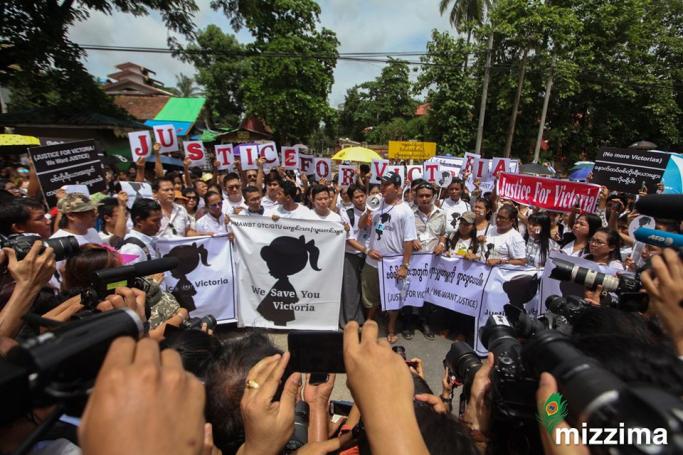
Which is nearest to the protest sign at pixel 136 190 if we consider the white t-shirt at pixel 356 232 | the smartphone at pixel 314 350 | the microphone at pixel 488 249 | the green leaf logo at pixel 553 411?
the white t-shirt at pixel 356 232

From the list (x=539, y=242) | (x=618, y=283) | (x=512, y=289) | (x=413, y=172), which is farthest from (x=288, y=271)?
(x=413, y=172)

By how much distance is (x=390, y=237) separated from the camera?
439cm

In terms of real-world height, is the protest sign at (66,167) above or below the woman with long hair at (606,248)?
above

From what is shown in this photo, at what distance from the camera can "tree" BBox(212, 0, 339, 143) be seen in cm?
2216

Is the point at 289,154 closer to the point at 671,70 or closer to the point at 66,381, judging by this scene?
the point at 66,381

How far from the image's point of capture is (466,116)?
2139 centimetres

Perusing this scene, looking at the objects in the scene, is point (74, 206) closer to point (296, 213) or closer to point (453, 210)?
point (296, 213)

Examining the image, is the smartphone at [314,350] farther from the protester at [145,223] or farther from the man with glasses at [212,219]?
the man with glasses at [212,219]

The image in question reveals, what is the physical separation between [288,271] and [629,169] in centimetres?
528

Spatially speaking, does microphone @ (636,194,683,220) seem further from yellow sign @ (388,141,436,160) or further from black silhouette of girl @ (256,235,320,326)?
yellow sign @ (388,141,436,160)

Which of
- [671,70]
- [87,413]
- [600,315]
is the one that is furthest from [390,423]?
[671,70]

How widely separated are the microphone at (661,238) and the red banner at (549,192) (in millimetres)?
3750

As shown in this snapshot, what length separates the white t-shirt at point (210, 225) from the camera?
15.7 feet

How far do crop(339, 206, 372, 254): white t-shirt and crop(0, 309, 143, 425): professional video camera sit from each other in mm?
4022
